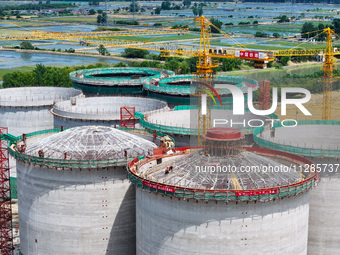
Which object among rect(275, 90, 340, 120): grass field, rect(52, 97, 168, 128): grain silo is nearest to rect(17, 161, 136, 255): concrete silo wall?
rect(52, 97, 168, 128): grain silo

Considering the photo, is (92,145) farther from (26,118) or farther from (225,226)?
(26,118)

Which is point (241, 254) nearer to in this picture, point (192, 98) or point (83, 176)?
point (83, 176)

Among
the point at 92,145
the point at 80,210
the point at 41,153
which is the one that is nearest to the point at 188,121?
the point at 92,145

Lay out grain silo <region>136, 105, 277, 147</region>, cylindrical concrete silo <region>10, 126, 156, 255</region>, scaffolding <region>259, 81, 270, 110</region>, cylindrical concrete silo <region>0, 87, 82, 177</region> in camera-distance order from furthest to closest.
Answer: scaffolding <region>259, 81, 270, 110</region>, cylindrical concrete silo <region>0, 87, 82, 177</region>, grain silo <region>136, 105, 277, 147</region>, cylindrical concrete silo <region>10, 126, 156, 255</region>

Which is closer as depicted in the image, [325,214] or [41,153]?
[325,214]

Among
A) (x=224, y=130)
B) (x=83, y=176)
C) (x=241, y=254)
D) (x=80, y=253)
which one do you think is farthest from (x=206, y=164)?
(x=80, y=253)

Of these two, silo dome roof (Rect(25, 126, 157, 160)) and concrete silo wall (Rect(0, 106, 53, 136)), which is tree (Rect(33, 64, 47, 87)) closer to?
concrete silo wall (Rect(0, 106, 53, 136))
